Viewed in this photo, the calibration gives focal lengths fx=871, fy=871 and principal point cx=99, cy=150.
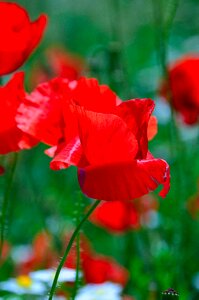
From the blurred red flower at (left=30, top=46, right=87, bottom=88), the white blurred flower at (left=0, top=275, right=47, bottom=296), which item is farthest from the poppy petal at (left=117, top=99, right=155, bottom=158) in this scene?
the blurred red flower at (left=30, top=46, right=87, bottom=88)

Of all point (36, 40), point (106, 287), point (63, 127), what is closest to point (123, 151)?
point (63, 127)

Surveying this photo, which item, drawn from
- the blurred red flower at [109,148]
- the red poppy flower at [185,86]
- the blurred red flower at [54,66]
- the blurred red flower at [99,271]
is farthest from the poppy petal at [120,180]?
the blurred red flower at [54,66]

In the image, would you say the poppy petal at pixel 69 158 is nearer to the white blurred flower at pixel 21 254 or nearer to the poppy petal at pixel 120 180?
the poppy petal at pixel 120 180

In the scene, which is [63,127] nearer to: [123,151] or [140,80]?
[123,151]

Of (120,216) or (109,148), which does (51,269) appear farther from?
(109,148)

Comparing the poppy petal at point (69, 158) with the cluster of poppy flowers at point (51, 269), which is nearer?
the poppy petal at point (69, 158)
